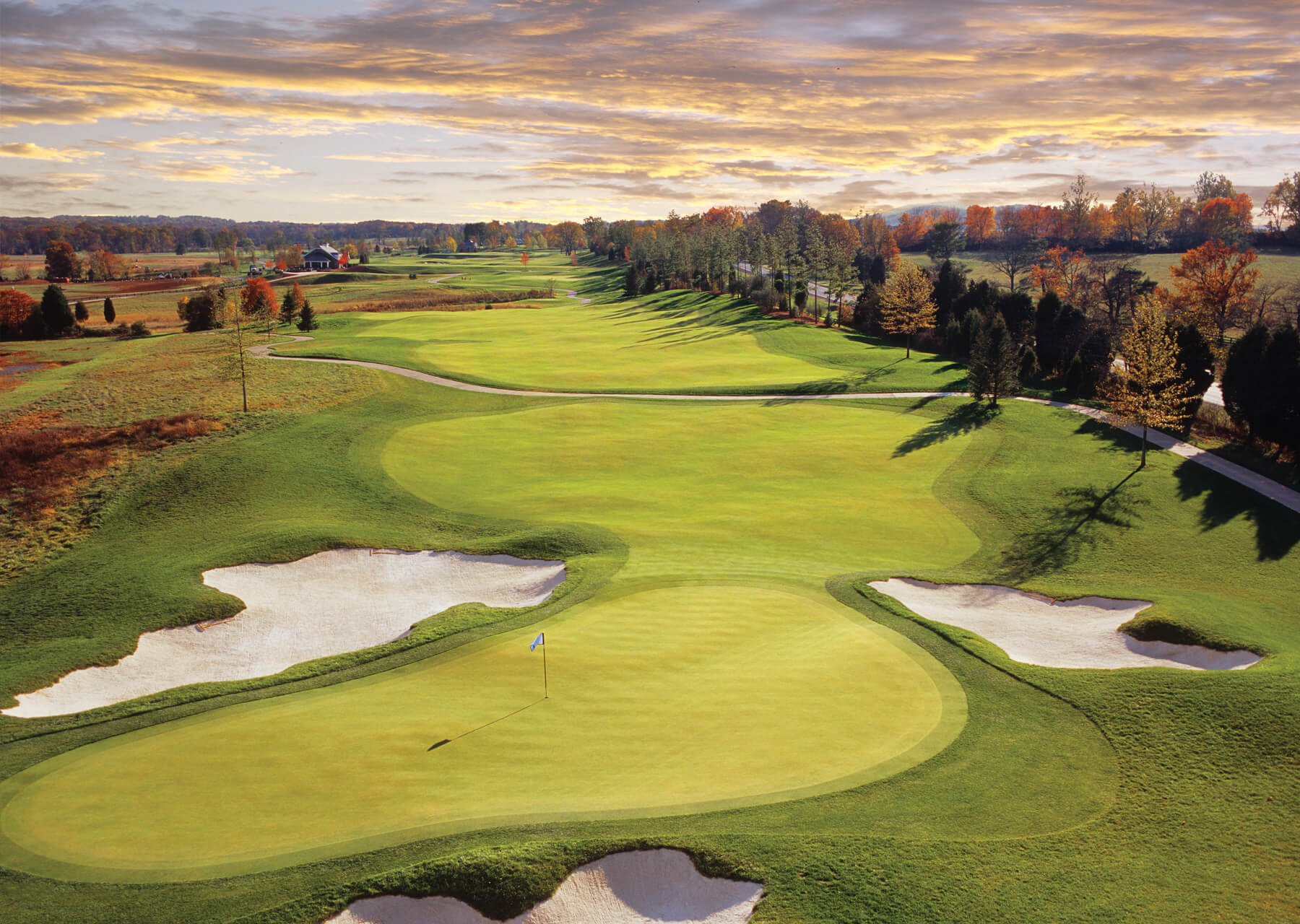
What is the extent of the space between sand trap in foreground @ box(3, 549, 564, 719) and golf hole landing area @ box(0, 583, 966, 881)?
4079 mm

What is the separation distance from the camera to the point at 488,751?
17.1 meters

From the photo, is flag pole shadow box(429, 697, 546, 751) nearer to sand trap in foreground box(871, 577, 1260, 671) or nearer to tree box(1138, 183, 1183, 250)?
sand trap in foreground box(871, 577, 1260, 671)

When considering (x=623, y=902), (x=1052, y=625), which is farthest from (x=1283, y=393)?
(x=623, y=902)

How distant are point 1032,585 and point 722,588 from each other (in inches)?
491

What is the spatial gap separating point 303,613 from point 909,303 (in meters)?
70.3

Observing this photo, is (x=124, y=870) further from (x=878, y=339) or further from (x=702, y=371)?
(x=878, y=339)

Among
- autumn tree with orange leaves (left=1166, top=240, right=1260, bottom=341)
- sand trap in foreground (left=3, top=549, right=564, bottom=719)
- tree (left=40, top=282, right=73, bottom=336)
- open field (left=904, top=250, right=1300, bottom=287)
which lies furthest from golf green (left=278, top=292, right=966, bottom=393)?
open field (left=904, top=250, right=1300, bottom=287)

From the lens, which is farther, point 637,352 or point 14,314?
point 637,352

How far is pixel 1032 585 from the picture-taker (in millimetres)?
30266

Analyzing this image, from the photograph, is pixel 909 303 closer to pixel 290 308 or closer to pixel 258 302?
pixel 258 302

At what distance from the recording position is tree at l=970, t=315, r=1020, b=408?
185 feet

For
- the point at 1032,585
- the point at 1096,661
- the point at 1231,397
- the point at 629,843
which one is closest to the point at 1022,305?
the point at 1231,397

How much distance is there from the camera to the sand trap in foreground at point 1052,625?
78.1ft

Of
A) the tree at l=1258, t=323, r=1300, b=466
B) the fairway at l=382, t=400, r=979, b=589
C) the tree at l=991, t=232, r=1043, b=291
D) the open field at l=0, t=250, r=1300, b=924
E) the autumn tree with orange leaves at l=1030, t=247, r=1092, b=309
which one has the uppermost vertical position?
the tree at l=991, t=232, r=1043, b=291
